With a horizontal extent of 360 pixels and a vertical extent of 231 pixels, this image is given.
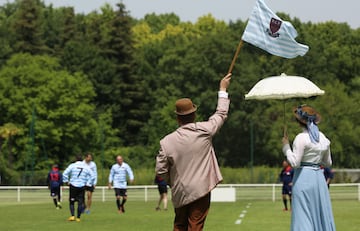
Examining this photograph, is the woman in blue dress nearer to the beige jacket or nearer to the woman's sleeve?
the woman's sleeve

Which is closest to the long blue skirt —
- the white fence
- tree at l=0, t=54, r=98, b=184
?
the white fence

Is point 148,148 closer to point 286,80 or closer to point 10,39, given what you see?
point 10,39

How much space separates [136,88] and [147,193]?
4669 centimetres

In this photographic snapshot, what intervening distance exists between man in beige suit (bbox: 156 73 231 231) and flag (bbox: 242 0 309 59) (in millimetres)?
1865

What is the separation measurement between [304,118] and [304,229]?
4.48 ft

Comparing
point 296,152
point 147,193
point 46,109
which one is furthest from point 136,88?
point 296,152

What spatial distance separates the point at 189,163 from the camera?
9.58 meters

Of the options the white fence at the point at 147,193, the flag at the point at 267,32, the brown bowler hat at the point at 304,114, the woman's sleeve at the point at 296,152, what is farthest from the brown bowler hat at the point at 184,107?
the white fence at the point at 147,193

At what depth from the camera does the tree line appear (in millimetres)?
82875

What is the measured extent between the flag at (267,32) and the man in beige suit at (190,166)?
6.12ft

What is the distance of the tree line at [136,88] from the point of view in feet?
272

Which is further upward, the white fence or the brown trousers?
the brown trousers

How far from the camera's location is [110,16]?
10825 centimetres

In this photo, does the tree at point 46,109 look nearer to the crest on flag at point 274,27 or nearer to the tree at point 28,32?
the tree at point 28,32
